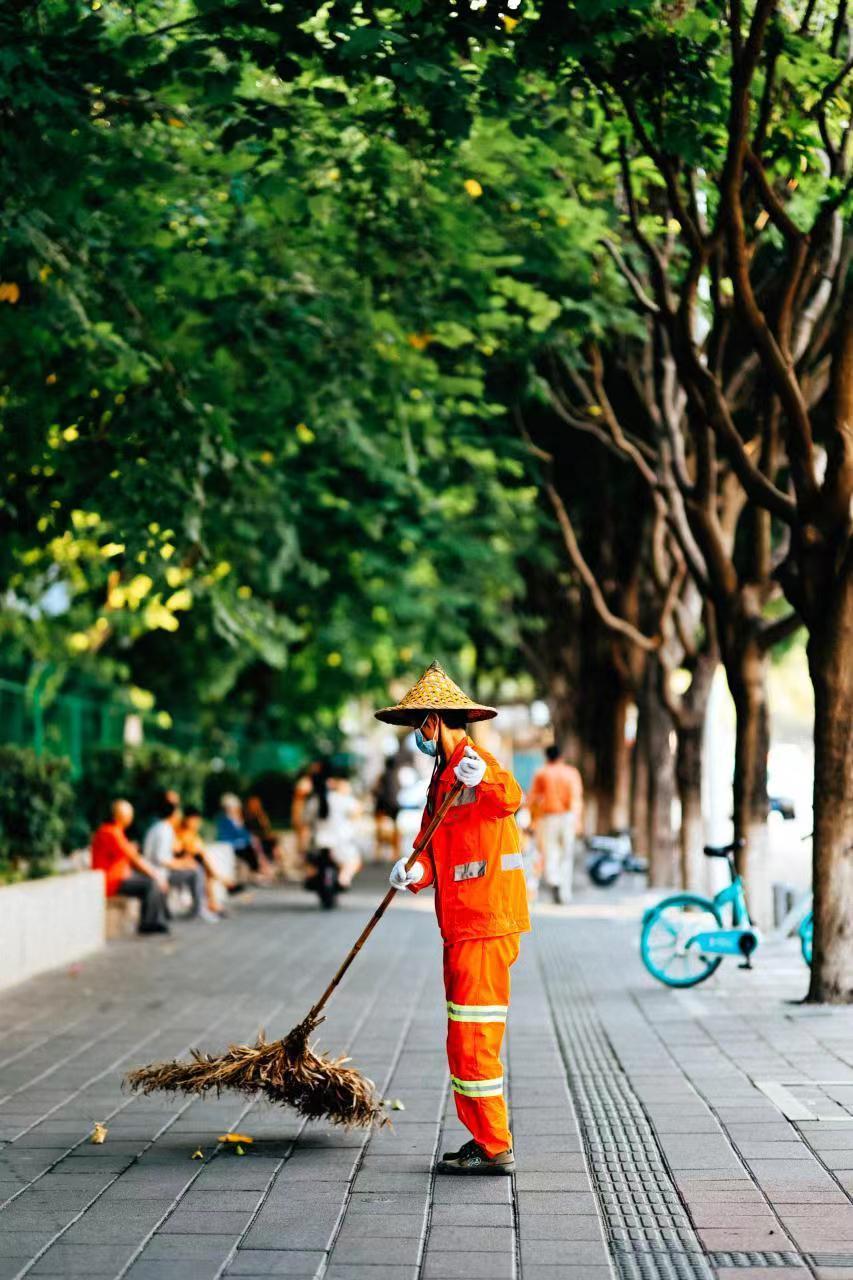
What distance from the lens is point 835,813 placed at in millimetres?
11086

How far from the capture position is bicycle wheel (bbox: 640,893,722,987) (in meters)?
12.3

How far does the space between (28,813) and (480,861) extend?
8.89 m

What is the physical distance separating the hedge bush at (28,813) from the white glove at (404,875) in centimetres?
828

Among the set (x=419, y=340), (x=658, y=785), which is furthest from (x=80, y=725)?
(x=658, y=785)

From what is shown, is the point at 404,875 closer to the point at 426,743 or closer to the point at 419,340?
the point at 426,743

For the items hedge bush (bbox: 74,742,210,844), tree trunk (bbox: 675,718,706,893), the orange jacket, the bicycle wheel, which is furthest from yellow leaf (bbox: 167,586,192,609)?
the orange jacket

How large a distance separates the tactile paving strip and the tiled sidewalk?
0.01 meters

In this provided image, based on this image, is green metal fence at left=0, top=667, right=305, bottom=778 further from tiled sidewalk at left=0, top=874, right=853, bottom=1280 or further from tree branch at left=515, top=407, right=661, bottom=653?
tree branch at left=515, top=407, right=661, bottom=653

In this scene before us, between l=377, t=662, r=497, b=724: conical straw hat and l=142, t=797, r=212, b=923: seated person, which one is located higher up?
l=377, t=662, r=497, b=724: conical straw hat

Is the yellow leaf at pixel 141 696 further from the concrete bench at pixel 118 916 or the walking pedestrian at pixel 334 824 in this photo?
the concrete bench at pixel 118 916

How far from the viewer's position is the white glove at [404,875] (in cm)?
682

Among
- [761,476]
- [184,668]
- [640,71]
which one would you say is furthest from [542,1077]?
[184,668]

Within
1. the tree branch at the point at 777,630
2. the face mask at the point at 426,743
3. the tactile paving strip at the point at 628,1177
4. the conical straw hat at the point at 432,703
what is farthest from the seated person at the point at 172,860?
the face mask at the point at 426,743

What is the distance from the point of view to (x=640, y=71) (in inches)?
395
